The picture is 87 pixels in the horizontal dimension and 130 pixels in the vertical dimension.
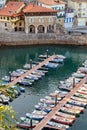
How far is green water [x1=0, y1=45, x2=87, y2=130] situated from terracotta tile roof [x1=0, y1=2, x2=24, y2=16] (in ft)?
18.8

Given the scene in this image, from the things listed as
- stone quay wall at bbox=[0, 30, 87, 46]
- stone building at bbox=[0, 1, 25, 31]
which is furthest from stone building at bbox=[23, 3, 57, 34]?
stone quay wall at bbox=[0, 30, 87, 46]

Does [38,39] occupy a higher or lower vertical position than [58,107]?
higher

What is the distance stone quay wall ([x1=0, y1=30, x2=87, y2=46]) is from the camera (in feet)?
167

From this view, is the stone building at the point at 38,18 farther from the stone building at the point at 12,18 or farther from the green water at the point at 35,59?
the green water at the point at 35,59

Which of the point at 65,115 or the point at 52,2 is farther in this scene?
the point at 52,2

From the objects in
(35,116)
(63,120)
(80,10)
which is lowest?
(63,120)

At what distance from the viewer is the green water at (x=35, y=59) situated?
28.6 m

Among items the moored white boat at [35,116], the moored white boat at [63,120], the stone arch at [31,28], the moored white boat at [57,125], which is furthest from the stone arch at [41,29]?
the moored white boat at [57,125]

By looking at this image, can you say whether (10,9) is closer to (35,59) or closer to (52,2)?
(52,2)

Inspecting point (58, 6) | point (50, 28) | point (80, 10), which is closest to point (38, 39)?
point (50, 28)

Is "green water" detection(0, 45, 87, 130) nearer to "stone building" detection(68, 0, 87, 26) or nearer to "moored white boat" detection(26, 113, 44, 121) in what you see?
"moored white boat" detection(26, 113, 44, 121)

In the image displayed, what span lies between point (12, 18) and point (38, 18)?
3.60m

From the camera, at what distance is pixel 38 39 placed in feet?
168

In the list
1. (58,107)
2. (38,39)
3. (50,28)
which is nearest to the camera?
(58,107)
